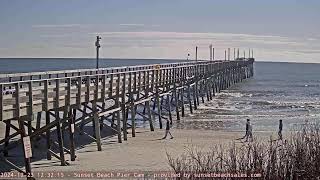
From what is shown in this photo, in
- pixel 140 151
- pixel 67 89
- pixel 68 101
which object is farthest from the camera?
pixel 140 151

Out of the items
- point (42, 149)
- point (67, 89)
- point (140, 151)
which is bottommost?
point (140, 151)

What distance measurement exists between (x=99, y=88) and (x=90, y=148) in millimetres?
2469

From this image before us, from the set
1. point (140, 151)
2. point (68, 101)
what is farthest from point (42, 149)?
point (140, 151)

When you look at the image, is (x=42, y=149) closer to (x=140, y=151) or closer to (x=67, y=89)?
(x=140, y=151)

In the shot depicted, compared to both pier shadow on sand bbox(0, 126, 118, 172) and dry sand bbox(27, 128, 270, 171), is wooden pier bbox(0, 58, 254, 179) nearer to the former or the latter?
pier shadow on sand bbox(0, 126, 118, 172)

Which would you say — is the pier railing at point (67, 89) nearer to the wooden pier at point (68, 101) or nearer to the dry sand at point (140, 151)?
the wooden pier at point (68, 101)

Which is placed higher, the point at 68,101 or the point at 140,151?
the point at 68,101

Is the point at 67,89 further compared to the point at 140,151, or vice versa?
the point at 140,151

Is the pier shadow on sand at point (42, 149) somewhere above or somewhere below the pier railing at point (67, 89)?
below

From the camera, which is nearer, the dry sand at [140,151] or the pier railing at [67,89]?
the pier railing at [67,89]

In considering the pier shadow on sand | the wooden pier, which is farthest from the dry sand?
the wooden pier

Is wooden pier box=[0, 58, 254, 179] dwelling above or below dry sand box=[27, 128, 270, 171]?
above

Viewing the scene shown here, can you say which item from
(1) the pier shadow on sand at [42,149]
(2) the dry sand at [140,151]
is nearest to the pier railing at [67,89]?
(1) the pier shadow on sand at [42,149]

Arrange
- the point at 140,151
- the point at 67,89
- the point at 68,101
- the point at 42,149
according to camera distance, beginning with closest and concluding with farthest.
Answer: the point at 67,89, the point at 68,101, the point at 42,149, the point at 140,151
